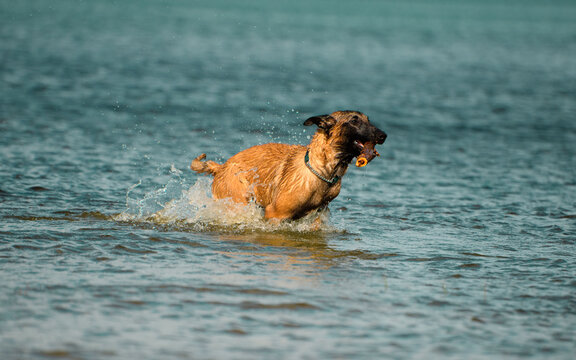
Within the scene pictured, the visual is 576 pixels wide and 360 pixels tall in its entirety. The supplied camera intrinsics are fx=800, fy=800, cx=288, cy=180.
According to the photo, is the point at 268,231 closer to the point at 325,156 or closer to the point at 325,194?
the point at 325,194

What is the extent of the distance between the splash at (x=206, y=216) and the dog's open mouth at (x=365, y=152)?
120 cm

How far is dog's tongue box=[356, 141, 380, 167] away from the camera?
8664 millimetres

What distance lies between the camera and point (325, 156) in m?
8.99

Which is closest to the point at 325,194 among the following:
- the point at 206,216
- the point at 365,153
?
the point at 365,153

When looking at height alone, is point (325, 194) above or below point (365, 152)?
below

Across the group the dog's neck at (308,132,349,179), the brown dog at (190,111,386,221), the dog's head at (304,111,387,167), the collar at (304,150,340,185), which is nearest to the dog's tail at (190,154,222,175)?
the brown dog at (190,111,386,221)

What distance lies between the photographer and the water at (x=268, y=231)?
608 centimetres

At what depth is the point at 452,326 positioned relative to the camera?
643cm

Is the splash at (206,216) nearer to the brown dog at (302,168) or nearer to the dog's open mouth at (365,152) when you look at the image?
the brown dog at (302,168)

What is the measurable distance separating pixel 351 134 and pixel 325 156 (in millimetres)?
426

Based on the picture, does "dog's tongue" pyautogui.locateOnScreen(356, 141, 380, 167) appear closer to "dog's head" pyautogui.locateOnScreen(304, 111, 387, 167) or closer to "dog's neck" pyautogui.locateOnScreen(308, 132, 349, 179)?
"dog's head" pyautogui.locateOnScreen(304, 111, 387, 167)

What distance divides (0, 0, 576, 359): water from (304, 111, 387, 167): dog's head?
110cm

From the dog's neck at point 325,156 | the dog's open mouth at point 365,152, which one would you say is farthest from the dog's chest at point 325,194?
the dog's open mouth at point 365,152

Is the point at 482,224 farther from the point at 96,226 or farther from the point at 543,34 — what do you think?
the point at 543,34
